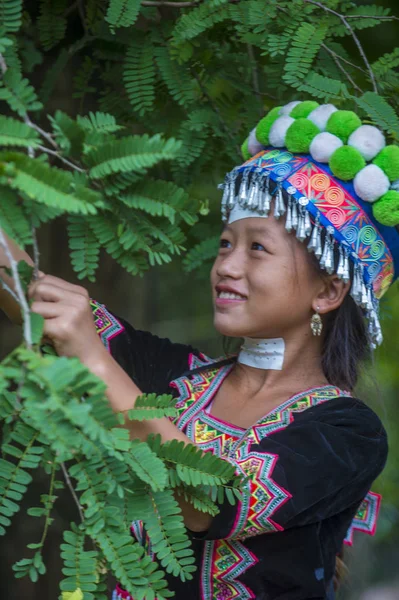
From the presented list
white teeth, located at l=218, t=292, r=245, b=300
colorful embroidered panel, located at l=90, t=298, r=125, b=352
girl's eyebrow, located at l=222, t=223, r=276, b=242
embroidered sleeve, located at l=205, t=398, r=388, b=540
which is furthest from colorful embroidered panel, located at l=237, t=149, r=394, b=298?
colorful embroidered panel, located at l=90, t=298, r=125, b=352

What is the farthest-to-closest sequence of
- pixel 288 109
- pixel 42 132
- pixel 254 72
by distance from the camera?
1. pixel 254 72
2. pixel 288 109
3. pixel 42 132

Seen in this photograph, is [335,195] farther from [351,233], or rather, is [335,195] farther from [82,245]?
[82,245]

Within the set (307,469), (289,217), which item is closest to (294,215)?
(289,217)

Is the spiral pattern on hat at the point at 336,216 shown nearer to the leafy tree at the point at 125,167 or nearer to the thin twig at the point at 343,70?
the leafy tree at the point at 125,167

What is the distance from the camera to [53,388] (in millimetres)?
1096

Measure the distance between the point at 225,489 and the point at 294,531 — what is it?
1.12 feet

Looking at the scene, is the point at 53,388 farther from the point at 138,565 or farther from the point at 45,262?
the point at 45,262

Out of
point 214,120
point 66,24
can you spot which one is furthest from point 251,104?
point 66,24

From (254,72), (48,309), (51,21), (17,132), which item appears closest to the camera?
(17,132)

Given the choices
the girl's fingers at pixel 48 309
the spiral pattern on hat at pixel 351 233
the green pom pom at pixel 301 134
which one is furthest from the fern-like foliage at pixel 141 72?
the girl's fingers at pixel 48 309

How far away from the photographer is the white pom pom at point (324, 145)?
1.98 meters

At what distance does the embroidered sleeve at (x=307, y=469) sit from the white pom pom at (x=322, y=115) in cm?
65

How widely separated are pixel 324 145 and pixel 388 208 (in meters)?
0.21

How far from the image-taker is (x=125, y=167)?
4.41 feet
